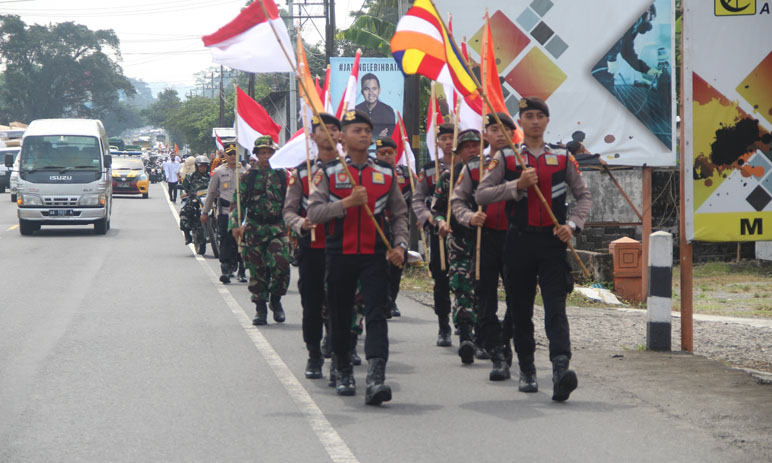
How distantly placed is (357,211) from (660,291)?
3332mm

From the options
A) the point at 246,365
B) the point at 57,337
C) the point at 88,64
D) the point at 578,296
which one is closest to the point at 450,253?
the point at 246,365

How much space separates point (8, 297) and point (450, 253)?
665 centimetres

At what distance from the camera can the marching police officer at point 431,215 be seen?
9109mm

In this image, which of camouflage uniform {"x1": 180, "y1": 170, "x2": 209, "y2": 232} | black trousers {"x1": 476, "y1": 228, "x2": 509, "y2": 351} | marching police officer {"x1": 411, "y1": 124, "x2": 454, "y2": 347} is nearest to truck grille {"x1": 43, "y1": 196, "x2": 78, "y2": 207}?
camouflage uniform {"x1": 180, "y1": 170, "x2": 209, "y2": 232}

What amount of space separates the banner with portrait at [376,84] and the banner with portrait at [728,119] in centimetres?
1228

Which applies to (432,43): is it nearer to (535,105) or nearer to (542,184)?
(535,105)

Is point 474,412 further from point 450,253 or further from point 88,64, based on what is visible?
point 88,64

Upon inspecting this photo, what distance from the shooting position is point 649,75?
15.1 m

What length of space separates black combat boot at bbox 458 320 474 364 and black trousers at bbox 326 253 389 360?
1.51 metres

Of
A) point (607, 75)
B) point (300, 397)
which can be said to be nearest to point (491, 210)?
point (300, 397)

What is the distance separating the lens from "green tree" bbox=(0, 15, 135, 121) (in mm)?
110750

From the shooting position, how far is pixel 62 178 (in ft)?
78.8

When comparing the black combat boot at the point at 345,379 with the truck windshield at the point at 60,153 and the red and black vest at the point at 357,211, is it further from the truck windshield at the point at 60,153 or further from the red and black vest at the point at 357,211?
the truck windshield at the point at 60,153

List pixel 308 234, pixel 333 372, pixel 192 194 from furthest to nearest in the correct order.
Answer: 1. pixel 192 194
2. pixel 308 234
3. pixel 333 372
